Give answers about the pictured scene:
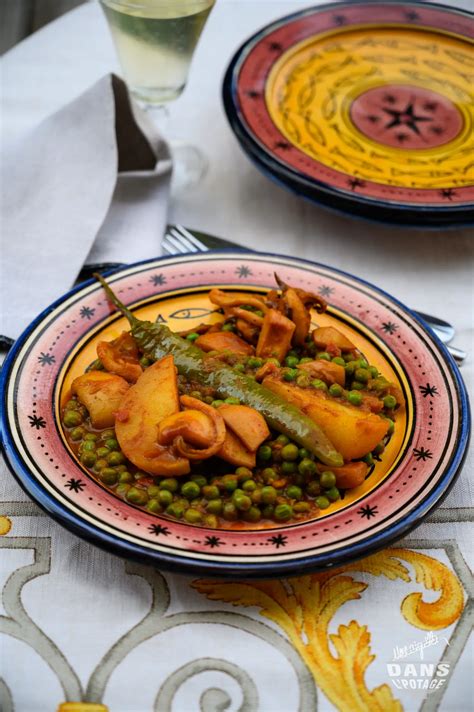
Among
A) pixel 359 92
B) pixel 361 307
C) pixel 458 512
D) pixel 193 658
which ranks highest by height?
pixel 359 92

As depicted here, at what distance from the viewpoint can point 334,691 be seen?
1.82m

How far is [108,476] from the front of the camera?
82.3 inches

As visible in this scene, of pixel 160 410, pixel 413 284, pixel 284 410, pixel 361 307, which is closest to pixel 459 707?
pixel 284 410

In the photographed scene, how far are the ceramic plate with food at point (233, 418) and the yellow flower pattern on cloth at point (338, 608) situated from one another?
0.15 metres

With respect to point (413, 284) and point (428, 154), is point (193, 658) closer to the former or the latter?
point (413, 284)

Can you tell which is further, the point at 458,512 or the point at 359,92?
the point at 359,92

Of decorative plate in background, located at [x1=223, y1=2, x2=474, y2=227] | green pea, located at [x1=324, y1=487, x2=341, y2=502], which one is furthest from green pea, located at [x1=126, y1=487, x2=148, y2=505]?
decorative plate in background, located at [x1=223, y1=2, x2=474, y2=227]

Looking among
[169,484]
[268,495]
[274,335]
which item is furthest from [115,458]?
[274,335]

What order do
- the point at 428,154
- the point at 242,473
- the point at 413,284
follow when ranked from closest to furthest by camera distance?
1. the point at 242,473
2. the point at 413,284
3. the point at 428,154

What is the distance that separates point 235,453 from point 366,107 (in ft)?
6.92

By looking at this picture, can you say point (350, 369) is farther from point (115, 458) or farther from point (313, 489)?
point (115, 458)

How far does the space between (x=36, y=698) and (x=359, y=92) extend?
286 cm

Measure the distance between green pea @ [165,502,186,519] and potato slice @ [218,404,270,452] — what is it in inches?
8.8

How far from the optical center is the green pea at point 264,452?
214 centimetres
